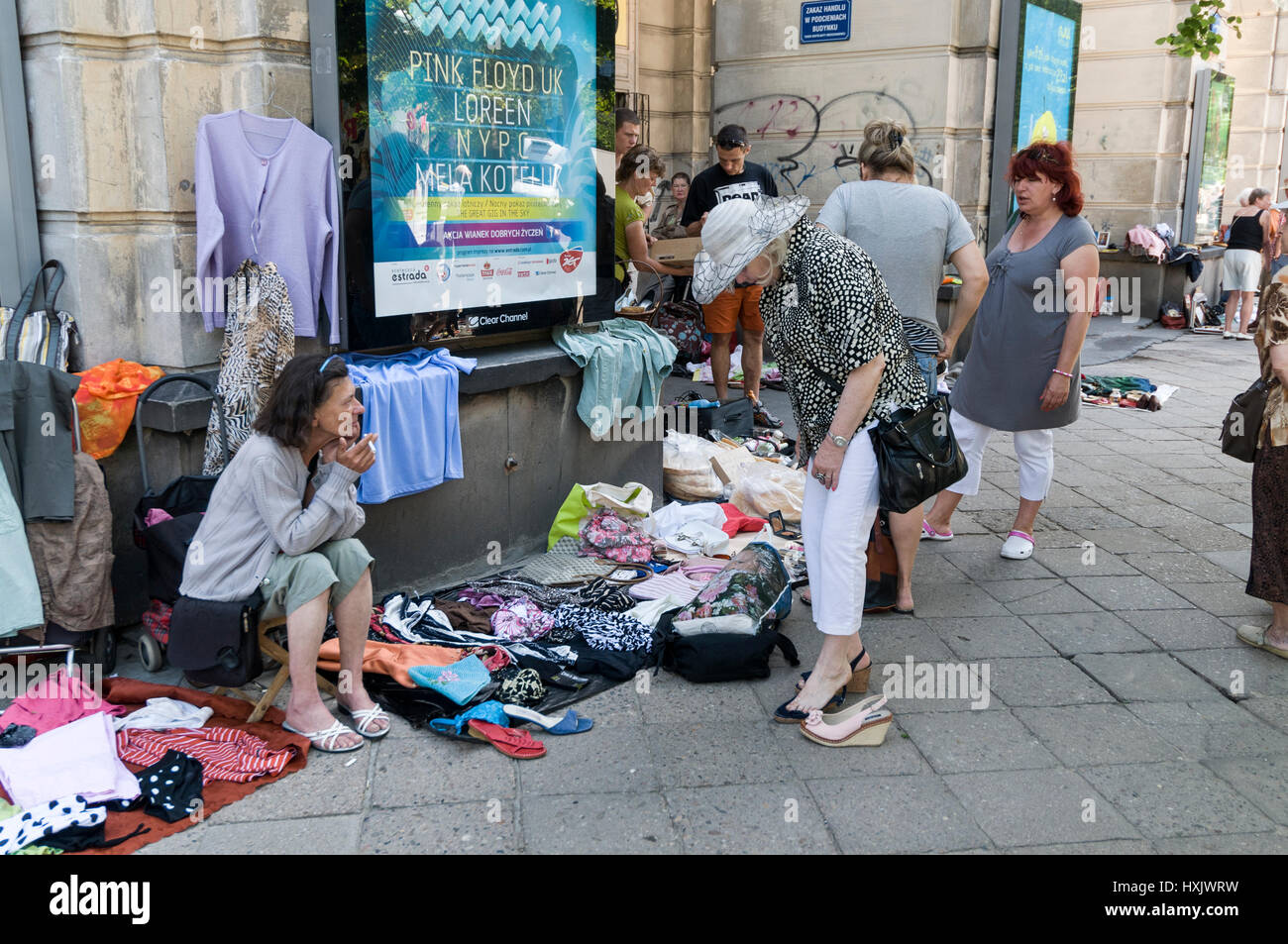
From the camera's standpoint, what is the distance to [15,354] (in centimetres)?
406

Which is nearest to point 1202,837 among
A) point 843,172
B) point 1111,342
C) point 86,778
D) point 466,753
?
point 466,753

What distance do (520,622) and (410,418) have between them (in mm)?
931

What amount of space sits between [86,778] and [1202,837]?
3.12 m

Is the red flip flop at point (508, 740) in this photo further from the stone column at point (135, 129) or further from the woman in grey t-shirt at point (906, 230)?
the woman in grey t-shirt at point (906, 230)

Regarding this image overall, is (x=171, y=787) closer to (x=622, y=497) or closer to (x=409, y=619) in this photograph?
(x=409, y=619)

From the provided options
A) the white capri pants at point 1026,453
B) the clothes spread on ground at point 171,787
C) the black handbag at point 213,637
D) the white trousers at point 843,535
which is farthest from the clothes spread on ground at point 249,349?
the white capri pants at point 1026,453

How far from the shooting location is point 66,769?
3268 mm

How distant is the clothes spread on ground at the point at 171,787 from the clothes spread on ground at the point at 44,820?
130 mm

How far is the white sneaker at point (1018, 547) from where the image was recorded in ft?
18.3

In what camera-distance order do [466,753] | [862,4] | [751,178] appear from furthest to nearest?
1. [862,4]
2. [751,178]
3. [466,753]

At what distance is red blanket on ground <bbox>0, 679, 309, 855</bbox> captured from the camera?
312 cm

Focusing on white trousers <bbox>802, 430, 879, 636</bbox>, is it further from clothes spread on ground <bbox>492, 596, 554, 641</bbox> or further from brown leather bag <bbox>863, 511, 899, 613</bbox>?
clothes spread on ground <bbox>492, 596, 554, 641</bbox>

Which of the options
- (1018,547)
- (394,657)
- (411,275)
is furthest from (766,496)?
(394,657)

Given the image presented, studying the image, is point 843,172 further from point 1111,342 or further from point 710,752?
point 710,752
